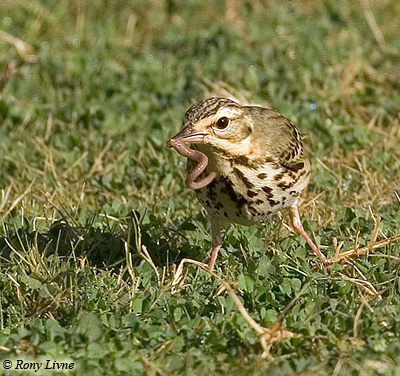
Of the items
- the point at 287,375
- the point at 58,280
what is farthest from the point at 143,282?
the point at 287,375

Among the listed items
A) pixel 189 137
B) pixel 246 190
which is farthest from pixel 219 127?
pixel 246 190

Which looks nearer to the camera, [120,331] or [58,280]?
[120,331]

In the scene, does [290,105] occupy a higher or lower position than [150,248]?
higher

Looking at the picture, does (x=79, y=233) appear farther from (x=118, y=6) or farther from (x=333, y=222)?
(x=118, y=6)

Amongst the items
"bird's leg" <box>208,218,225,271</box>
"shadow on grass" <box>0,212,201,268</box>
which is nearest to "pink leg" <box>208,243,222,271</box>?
"bird's leg" <box>208,218,225,271</box>

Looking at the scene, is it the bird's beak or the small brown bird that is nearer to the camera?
the bird's beak

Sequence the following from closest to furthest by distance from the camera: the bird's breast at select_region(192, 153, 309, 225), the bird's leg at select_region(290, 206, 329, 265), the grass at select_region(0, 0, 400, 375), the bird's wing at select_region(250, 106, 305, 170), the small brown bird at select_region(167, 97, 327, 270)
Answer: the grass at select_region(0, 0, 400, 375) < the small brown bird at select_region(167, 97, 327, 270) < the bird's breast at select_region(192, 153, 309, 225) < the bird's wing at select_region(250, 106, 305, 170) < the bird's leg at select_region(290, 206, 329, 265)

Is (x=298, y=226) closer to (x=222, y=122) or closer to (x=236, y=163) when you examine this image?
(x=236, y=163)

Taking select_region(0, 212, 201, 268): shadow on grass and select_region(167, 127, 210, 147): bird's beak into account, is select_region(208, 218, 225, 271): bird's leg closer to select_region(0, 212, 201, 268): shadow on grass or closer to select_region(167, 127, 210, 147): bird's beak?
select_region(0, 212, 201, 268): shadow on grass

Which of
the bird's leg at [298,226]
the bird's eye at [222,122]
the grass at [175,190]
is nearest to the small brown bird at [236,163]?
the bird's eye at [222,122]
